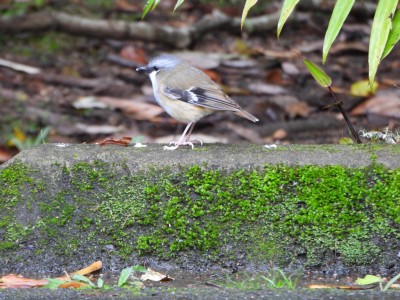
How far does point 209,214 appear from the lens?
4.31 metres

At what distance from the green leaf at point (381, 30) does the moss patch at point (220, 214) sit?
602mm

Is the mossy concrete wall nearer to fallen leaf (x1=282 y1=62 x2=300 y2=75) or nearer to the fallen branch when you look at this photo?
fallen leaf (x1=282 y1=62 x2=300 y2=75)

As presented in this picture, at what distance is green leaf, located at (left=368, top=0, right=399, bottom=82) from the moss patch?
0.60m

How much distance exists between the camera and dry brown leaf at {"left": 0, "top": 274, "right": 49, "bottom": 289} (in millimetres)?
3801

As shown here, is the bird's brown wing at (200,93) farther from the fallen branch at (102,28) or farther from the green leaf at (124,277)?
the fallen branch at (102,28)

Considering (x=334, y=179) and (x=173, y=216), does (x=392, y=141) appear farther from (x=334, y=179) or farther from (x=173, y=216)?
(x=173, y=216)

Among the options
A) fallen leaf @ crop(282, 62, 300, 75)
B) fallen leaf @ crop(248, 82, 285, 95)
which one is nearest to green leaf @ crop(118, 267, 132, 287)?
fallen leaf @ crop(248, 82, 285, 95)

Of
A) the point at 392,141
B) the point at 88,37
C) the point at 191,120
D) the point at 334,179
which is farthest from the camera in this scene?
the point at 88,37

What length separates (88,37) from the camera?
29.1 feet

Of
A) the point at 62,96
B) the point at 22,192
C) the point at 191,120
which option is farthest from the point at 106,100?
the point at 22,192

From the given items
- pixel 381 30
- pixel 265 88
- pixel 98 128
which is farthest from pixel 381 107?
pixel 381 30

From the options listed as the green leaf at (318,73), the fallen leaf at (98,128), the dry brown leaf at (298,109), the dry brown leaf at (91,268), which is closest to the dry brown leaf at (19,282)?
the dry brown leaf at (91,268)

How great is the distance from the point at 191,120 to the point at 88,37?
3.89m

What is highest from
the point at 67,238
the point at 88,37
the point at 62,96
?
the point at 88,37
